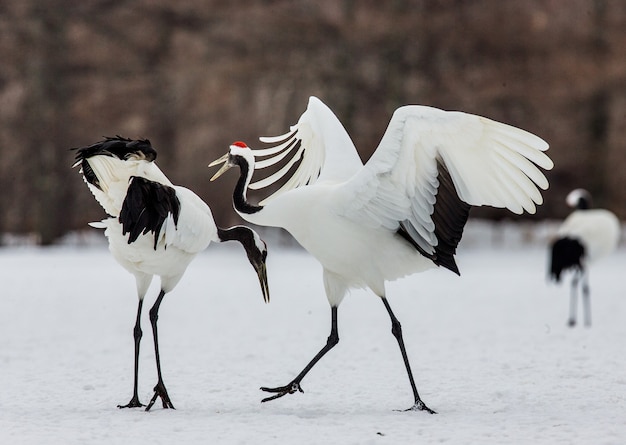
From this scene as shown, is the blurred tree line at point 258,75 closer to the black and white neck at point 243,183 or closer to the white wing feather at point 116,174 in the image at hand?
the black and white neck at point 243,183

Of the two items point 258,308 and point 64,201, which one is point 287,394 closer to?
point 258,308

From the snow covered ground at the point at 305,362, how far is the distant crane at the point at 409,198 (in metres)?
0.53

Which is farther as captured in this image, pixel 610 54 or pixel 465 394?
pixel 610 54

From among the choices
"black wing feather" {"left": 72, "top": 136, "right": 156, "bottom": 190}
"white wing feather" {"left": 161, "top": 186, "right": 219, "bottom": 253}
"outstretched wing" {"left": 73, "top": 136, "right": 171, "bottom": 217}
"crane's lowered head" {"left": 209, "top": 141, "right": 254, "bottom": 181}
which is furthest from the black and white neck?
"black wing feather" {"left": 72, "top": 136, "right": 156, "bottom": 190}

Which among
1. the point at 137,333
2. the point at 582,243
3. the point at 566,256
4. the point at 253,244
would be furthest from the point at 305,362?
the point at 582,243

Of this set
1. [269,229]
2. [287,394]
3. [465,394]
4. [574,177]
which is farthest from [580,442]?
[574,177]

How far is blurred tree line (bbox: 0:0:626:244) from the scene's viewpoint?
23484 millimetres

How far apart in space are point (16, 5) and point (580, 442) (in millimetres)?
22933

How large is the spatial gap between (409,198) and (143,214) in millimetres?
1564

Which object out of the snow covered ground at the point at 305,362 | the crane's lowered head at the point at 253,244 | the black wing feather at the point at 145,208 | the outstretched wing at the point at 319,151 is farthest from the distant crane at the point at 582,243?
the black wing feather at the point at 145,208

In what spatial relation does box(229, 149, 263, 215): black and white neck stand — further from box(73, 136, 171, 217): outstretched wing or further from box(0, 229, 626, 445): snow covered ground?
box(0, 229, 626, 445): snow covered ground

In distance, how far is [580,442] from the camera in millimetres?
4363

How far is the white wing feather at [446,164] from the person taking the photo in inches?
205

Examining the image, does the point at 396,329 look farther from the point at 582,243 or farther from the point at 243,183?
the point at 582,243
